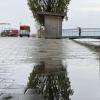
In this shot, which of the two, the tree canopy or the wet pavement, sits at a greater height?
the tree canopy

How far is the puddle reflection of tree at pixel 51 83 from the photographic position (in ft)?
20.5

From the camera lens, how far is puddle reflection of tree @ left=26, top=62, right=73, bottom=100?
20.5ft

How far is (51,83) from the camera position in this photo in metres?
7.36

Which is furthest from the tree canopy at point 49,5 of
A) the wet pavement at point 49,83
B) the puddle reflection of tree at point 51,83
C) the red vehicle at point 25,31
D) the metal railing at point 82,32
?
→ the puddle reflection of tree at point 51,83

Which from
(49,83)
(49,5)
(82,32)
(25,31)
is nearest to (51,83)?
(49,83)

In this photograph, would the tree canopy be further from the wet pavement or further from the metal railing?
the wet pavement

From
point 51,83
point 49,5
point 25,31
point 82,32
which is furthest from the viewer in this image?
point 25,31

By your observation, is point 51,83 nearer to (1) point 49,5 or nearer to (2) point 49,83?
(2) point 49,83

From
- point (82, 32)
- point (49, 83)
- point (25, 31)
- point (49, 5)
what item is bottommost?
point (25, 31)

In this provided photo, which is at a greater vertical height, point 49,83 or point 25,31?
point 49,83

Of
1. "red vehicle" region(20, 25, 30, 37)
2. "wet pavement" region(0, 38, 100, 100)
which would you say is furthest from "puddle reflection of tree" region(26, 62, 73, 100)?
"red vehicle" region(20, 25, 30, 37)

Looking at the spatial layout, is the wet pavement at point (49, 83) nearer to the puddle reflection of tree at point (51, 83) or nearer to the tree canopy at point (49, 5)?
the puddle reflection of tree at point (51, 83)

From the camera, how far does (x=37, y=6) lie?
4325 centimetres

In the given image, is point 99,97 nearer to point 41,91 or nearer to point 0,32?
point 41,91
